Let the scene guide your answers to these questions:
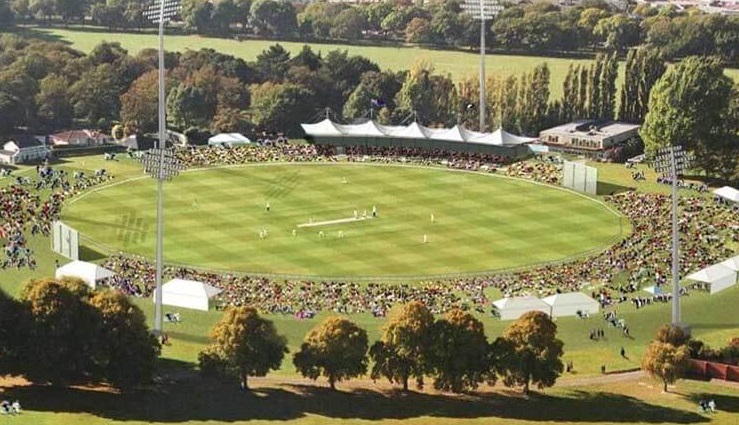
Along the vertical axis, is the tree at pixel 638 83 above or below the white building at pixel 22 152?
above

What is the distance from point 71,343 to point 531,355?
77.3ft

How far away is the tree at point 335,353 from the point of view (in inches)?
2938

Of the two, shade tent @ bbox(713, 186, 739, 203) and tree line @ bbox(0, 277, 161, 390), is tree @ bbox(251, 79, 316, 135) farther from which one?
tree line @ bbox(0, 277, 161, 390)

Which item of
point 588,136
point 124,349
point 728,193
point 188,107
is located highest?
point 188,107

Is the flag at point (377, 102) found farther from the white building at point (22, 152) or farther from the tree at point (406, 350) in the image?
the tree at point (406, 350)

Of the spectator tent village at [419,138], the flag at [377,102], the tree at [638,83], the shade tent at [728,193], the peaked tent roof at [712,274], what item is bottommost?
the peaked tent roof at [712,274]

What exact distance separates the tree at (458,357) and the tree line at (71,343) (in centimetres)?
1460

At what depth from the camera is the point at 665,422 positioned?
71.8m

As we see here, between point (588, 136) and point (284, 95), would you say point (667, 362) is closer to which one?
point (588, 136)

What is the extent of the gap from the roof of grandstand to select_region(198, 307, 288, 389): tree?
59450 mm

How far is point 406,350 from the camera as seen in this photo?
7475 cm

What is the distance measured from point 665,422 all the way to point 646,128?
6040 centimetres

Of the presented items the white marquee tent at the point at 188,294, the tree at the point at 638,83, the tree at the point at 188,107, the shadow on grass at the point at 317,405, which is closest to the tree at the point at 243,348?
the shadow on grass at the point at 317,405

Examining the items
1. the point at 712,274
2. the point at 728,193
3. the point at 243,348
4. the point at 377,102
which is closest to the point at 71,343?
the point at 243,348
